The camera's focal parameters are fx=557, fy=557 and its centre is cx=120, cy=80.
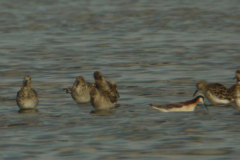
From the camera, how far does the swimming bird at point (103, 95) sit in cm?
1477

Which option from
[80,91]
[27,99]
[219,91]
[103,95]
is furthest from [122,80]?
[27,99]

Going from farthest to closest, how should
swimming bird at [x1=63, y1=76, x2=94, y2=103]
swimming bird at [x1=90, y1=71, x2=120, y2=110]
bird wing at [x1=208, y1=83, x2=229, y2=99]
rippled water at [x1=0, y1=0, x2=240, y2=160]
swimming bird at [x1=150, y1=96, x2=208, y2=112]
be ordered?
1. swimming bird at [x1=63, y1=76, x2=94, y2=103]
2. bird wing at [x1=208, y1=83, x2=229, y2=99]
3. swimming bird at [x1=90, y1=71, x2=120, y2=110]
4. swimming bird at [x1=150, y1=96, x2=208, y2=112]
5. rippled water at [x1=0, y1=0, x2=240, y2=160]

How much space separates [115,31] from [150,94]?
70.8 ft

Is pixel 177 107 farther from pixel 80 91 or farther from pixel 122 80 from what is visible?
pixel 122 80

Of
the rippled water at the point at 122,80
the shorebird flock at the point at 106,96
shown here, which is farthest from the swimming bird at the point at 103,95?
the rippled water at the point at 122,80

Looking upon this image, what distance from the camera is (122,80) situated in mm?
19656

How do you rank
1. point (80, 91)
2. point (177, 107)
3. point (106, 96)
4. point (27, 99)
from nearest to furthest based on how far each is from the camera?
A: point (177, 107), point (27, 99), point (106, 96), point (80, 91)

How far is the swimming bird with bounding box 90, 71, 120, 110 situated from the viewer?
14766 mm

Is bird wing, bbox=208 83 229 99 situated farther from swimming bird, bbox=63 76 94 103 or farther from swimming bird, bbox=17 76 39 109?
swimming bird, bbox=17 76 39 109

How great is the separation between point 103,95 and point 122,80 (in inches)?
185

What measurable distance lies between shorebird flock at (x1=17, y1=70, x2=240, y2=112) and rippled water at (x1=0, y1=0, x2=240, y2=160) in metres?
0.27

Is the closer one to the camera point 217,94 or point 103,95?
point 103,95

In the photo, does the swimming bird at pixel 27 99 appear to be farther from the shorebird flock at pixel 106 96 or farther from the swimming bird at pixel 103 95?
the swimming bird at pixel 103 95

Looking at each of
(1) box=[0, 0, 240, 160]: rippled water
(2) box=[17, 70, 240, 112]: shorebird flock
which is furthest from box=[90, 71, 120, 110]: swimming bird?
(1) box=[0, 0, 240, 160]: rippled water
